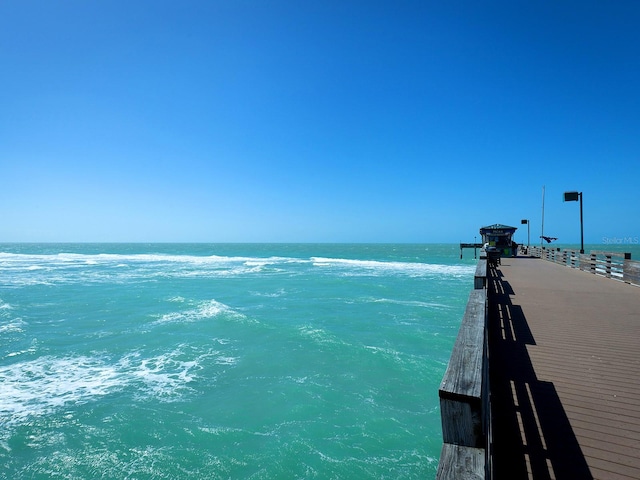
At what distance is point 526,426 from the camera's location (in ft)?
11.7

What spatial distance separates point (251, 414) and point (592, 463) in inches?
239

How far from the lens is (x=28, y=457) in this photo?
19.5ft

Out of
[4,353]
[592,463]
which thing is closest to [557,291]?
[592,463]

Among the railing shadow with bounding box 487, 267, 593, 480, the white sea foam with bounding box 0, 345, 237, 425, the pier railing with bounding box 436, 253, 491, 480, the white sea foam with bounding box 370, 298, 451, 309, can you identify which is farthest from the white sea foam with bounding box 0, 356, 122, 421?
the white sea foam with bounding box 370, 298, 451, 309

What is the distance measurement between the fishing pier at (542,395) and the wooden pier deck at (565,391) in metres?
0.01

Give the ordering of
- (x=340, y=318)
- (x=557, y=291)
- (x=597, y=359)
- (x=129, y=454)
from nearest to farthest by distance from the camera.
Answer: (x=597, y=359)
(x=129, y=454)
(x=557, y=291)
(x=340, y=318)

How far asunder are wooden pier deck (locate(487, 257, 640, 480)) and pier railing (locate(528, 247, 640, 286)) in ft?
16.4

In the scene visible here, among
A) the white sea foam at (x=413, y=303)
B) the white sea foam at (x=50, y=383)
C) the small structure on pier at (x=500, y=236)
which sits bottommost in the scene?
the white sea foam at (x=50, y=383)

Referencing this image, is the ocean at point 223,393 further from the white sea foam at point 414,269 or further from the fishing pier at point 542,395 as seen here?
the white sea foam at point 414,269

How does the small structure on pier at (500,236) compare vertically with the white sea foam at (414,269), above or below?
above

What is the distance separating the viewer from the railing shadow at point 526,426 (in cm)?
299

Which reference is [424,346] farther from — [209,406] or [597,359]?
[209,406]

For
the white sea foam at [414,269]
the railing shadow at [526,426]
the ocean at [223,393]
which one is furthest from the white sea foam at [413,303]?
the white sea foam at [414,269]

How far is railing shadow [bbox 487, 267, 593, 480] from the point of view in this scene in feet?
9.80
